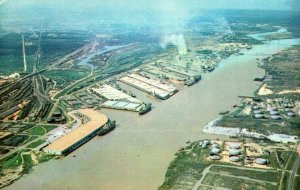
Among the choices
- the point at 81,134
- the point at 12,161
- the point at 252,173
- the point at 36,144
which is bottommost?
the point at 12,161

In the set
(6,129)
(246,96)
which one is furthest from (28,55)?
(246,96)

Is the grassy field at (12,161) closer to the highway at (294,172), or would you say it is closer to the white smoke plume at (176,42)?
the highway at (294,172)

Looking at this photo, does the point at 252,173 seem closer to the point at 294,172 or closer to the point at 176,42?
the point at 294,172

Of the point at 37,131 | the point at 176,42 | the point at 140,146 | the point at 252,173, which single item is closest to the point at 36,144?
the point at 37,131

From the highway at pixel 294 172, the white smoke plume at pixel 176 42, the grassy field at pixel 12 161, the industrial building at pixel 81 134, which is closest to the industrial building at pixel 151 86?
the industrial building at pixel 81 134

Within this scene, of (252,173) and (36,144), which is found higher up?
(252,173)

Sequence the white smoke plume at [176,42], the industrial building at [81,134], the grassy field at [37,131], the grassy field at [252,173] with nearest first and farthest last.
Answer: the grassy field at [252,173]
the industrial building at [81,134]
the grassy field at [37,131]
the white smoke plume at [176,42]
